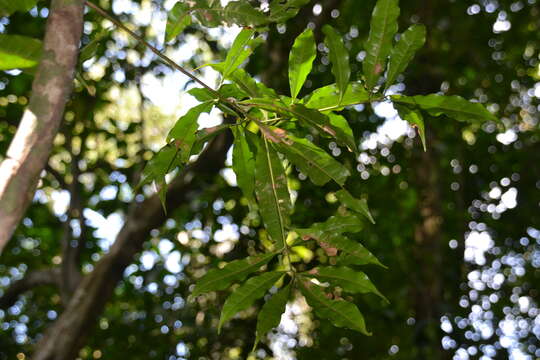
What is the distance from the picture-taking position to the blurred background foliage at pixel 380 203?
151 inches

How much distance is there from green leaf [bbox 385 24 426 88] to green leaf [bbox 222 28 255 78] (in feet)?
0.93

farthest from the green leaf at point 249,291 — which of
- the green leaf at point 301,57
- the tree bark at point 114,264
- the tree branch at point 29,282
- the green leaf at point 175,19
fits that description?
the tree branch at point 29,282

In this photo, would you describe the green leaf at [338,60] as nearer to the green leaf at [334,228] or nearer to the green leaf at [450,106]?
the green leaf at [450,106]

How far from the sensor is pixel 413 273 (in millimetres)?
3861

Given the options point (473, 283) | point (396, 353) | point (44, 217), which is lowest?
point (396, 353)

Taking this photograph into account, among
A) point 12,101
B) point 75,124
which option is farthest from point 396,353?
point 12,101

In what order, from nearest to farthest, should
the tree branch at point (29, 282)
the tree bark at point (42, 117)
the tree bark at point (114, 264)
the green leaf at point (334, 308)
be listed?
the tree bark at point (42, 117)
the green leaf at point (334, 308)
the tree bark at point (114, 264)
the tree branch at point (29, 282)

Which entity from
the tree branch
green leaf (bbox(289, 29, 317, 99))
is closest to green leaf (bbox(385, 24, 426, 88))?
green leaf (bbox(289, 29, 317, 99))

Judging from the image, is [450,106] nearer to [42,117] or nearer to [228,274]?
[228,274]

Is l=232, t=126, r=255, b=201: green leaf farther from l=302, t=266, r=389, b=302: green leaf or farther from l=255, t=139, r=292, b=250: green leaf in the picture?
l=302, t=266, r=389, b=302: green leaf

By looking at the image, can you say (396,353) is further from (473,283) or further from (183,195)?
(183,195)

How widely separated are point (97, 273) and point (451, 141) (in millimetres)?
2491

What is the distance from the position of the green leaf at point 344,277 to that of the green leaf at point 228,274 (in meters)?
0.11

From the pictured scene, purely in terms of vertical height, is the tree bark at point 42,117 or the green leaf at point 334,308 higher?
the tree bark at point 42,117
